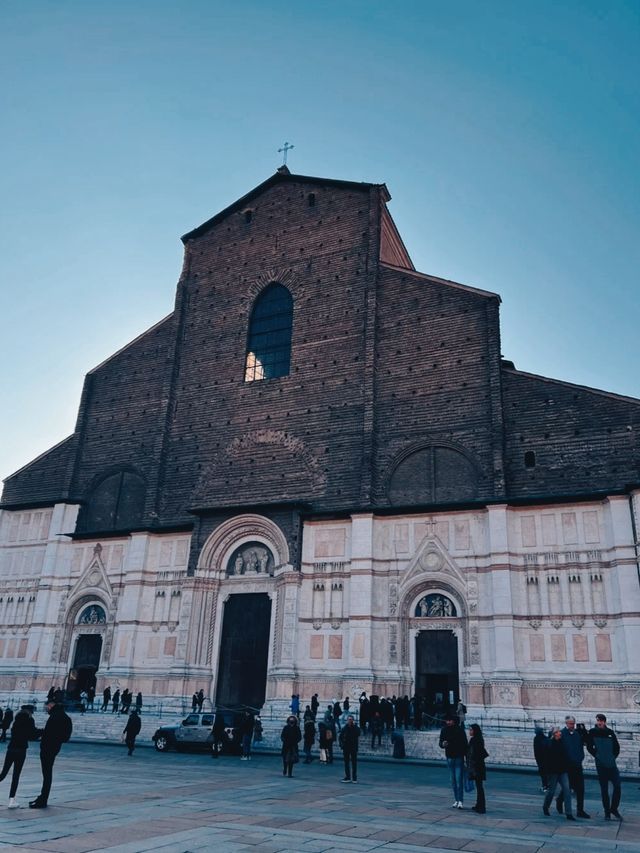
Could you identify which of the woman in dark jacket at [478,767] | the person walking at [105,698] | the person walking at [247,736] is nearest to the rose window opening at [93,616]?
the person walking at [105,698]

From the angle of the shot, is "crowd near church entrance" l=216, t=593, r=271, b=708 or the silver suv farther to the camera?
"crowd near church entrance" l=216, t=593, r=271, b=708

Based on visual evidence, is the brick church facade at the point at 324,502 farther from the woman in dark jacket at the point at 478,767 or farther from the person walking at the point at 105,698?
the woman in dark jacket at the point at 478,767

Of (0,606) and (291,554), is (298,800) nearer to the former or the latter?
(291,554)

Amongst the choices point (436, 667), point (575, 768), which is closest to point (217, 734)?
point (436, 667)

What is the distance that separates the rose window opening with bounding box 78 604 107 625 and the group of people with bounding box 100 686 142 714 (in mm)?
3026

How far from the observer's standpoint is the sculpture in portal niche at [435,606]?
2241cm

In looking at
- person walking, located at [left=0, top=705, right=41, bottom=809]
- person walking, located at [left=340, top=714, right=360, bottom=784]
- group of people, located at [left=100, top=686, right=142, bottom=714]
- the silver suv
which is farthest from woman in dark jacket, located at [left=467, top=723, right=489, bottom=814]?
group of people, located at [left=100, top=686, right=142, bottom=714]

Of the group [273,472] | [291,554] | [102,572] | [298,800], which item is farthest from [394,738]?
[102,572]

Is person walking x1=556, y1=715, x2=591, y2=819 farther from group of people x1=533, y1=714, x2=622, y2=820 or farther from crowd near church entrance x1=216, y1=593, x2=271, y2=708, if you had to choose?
crowd near church entrance x1=216, y1=593, x2=271, y2=708

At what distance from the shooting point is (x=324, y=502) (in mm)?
24734

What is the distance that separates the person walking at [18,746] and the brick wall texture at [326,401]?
15836 millimetres

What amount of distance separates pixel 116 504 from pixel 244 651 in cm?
823

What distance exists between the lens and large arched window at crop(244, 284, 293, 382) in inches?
1124

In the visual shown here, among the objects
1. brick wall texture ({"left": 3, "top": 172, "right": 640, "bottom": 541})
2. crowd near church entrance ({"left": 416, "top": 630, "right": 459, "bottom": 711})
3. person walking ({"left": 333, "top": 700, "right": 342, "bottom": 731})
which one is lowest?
person walking ({"left": 333, "top": 700, "right": 342, "bottom": 731})
